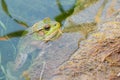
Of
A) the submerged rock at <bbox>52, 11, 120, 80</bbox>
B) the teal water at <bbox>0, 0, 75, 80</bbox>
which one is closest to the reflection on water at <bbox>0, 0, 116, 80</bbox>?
the teal water at <bbox>0, 0, 75, 80</bbox>

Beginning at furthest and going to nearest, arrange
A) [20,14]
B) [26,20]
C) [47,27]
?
1. [20,14]
2. [26,20]
3. [47,27]

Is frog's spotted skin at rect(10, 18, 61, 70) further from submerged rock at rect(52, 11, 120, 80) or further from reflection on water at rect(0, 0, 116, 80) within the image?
submerged rock at rect(52, 11, 120, 80)

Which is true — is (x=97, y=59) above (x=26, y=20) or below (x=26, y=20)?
below

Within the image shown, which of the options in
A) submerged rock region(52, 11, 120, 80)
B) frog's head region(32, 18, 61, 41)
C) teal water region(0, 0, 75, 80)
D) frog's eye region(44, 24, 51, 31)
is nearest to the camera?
submerged rock region(52, 11, 120, 80)

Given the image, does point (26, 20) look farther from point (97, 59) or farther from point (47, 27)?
point (97, 59)

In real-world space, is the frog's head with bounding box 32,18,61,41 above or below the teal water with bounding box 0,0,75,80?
below

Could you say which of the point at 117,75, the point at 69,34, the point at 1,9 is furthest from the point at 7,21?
the point at 117,75

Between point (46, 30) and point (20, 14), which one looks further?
point (20, 14)

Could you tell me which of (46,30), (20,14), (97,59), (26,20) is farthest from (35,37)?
(97,59)
